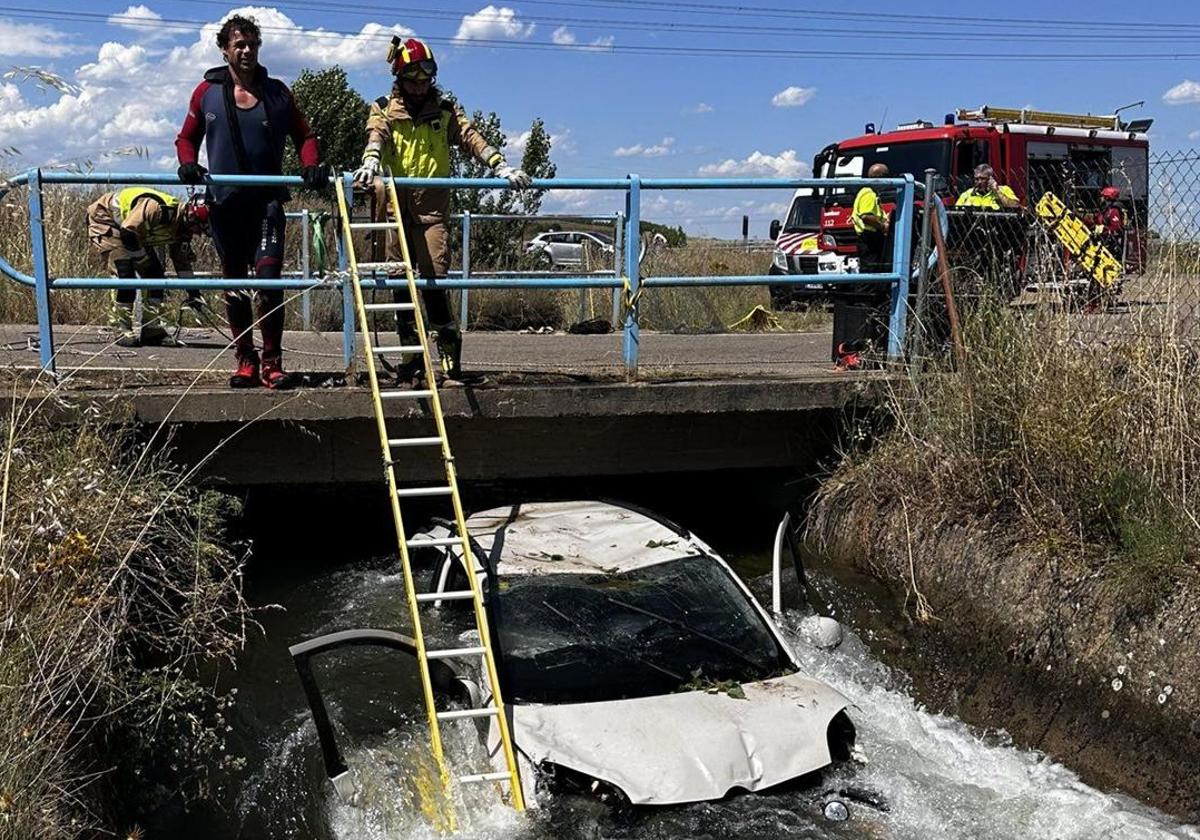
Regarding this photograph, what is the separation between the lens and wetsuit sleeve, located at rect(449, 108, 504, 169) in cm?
700

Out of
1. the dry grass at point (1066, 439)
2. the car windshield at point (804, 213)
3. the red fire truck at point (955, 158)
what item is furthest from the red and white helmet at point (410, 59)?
the car windshield at point (804, 213)

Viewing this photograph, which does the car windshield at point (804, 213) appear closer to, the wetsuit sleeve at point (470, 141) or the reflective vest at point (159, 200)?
the reflective vest at point (159, 200)

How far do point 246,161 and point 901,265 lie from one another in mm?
4375

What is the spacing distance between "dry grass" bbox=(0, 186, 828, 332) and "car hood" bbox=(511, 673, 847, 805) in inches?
262

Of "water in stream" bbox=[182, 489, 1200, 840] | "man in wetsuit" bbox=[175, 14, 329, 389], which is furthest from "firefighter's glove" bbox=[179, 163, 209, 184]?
"water in stream" bbox=[182, 489, 1200, 840]

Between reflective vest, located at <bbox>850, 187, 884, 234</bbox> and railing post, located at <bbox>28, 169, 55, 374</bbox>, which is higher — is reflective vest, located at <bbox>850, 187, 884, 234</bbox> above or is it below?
above

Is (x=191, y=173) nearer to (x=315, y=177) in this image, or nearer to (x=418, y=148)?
(x=315, y=177)

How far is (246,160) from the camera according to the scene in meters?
6.77

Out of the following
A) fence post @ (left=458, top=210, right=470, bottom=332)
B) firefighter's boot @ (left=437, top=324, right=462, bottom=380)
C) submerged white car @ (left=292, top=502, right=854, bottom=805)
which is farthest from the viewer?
fence post @ (left=458, top=210, right=470, bottom=332)

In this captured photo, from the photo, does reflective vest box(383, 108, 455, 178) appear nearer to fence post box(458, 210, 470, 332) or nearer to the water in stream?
the water in stream

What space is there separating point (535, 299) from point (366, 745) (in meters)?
9.30

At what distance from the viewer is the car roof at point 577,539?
19.0 feet

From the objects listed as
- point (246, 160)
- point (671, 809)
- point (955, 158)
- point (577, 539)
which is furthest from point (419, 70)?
point (955, 158)

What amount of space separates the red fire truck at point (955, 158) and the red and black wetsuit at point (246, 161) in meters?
7.39
